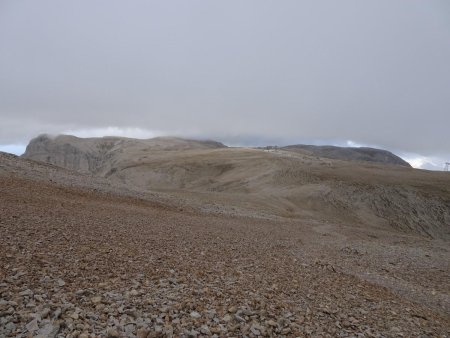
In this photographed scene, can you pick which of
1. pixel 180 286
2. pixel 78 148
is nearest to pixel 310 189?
pixel 180 286

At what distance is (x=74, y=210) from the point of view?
1496cm

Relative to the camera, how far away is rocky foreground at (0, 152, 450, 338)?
5664 mm

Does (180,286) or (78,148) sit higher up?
(78,148)

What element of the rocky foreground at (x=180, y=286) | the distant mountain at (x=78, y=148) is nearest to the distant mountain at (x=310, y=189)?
the rocky foreground at (x=180, y=286)

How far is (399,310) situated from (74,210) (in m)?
11.3

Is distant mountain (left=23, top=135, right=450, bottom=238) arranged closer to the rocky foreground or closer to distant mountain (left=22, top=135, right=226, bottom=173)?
the rocky foreground

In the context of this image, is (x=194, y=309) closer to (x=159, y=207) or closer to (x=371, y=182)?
(x=159, y=207)

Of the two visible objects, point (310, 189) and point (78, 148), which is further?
point (78, 148)

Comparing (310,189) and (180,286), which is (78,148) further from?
(180,286)

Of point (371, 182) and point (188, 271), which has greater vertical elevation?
point (371, 182)

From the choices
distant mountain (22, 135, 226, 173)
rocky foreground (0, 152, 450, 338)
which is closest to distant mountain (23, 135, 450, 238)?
rocky foreground (0, 152, 450, 338)

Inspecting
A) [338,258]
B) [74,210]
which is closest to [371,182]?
[338,258]

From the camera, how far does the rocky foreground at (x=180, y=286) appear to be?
5664 mm

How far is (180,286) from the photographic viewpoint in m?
7.39
